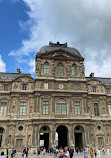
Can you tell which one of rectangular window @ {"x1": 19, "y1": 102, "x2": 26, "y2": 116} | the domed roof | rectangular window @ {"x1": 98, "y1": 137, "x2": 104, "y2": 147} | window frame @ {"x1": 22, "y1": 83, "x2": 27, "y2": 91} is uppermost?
the domed roof

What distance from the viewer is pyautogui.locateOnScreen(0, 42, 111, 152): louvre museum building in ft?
104

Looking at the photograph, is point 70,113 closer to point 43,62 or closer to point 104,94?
point 104,94

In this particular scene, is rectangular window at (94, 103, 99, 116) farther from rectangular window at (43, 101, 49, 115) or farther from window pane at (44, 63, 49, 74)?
window pane at (44, 63, 49, 74)

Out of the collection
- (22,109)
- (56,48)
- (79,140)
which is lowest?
(79,140)

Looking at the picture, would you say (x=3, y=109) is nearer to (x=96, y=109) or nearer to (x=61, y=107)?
(x=61, y=107)

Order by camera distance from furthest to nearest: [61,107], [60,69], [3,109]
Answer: [60,69]
[61,107]
[3,109]

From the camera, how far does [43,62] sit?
124 feet

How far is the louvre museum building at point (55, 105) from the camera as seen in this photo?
3158 cm

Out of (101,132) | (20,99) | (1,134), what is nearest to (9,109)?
(20,99)

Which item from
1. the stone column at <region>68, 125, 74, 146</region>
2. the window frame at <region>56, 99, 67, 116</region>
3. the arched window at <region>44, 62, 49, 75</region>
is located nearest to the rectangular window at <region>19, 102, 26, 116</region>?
the window frame at <region>56, 99, 67, 116</region>

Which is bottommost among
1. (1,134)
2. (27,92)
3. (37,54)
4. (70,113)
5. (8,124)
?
(1,134)

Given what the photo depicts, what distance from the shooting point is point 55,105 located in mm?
33906

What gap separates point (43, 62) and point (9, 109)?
43.7 feet

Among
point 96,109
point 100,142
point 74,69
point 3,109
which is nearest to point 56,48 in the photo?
point 74,69
